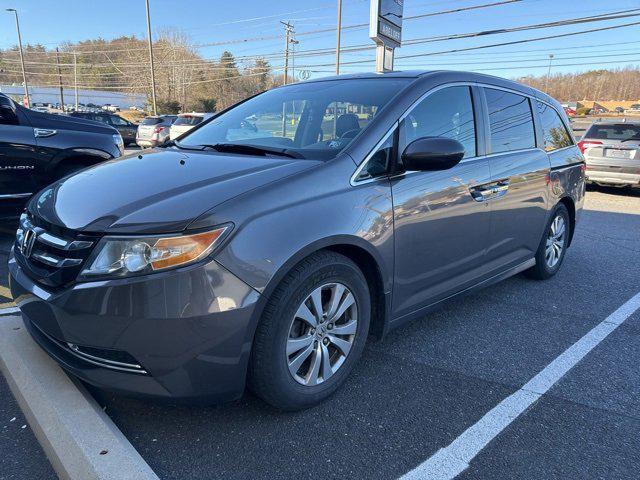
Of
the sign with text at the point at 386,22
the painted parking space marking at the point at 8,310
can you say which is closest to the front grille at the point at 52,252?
the painted parking space marking at the point at 8,310

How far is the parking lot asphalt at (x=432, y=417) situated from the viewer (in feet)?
6.79

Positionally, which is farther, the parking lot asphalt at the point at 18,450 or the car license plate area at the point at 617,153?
the car license plate area at the point at 617,153

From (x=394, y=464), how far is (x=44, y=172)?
5.06 metres

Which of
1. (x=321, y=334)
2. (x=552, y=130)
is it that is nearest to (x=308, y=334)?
(x=321, y=334)

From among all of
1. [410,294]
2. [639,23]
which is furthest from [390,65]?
[639,23]

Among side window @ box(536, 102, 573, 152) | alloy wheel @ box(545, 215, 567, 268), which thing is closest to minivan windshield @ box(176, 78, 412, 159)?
side window @ box(536, 102, 573, 152)

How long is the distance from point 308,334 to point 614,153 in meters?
10.4

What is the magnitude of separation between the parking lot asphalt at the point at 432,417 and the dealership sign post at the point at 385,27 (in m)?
7.10

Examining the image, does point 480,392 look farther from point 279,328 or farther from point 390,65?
point 390,65

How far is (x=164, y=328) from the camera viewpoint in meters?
1.88

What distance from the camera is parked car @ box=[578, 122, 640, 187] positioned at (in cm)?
1008

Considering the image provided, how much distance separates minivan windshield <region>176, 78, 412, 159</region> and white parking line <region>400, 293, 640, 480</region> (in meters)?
1.55

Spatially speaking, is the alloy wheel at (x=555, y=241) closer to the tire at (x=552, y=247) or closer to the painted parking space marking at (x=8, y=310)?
the tire at (x=552, y=247)

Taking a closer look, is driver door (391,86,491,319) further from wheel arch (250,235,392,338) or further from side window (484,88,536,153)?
side window (484,88,536,153)
